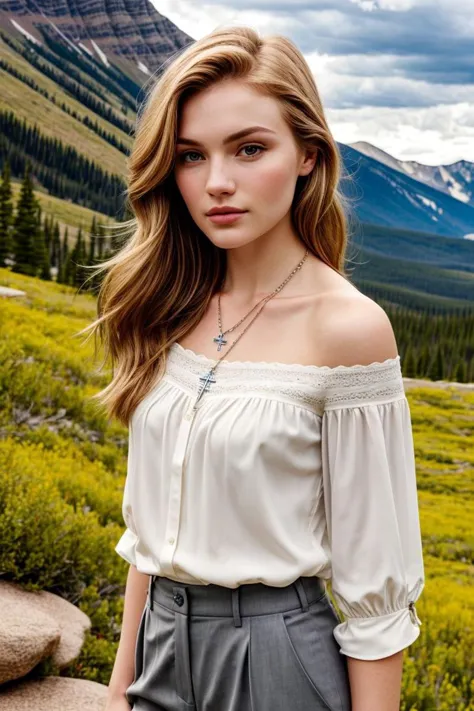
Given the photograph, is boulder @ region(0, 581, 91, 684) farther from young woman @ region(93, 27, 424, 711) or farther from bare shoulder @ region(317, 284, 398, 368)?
bare shoulder @ region(317, 284, 398, 368)

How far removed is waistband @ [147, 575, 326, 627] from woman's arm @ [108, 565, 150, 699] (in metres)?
0.41

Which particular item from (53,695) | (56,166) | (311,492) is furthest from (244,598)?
(56,166)

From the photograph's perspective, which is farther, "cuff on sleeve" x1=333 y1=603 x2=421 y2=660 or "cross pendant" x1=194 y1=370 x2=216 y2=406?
"cross pendant" x1=194 y1=370 x2=216 y2=406

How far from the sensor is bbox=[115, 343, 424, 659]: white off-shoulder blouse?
240 cm

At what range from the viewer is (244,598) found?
2.50m

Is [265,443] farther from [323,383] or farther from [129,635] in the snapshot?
[129,635]

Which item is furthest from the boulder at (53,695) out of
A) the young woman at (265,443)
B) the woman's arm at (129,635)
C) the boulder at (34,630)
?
the young woman at (265,443)

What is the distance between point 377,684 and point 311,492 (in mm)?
573

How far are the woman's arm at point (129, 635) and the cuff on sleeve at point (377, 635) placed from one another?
843 millimetres

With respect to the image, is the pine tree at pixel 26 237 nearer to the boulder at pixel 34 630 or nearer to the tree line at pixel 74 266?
the tree line at pixel 74 266

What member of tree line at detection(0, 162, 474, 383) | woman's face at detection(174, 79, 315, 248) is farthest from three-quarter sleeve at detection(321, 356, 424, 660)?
tree line at detection(0, 162, 474, 383)

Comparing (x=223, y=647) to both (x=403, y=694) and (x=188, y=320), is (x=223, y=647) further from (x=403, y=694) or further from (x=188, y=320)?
(x=403, y=694)

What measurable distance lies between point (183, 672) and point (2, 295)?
24.7 meters

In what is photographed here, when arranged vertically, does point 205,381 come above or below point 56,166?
below
